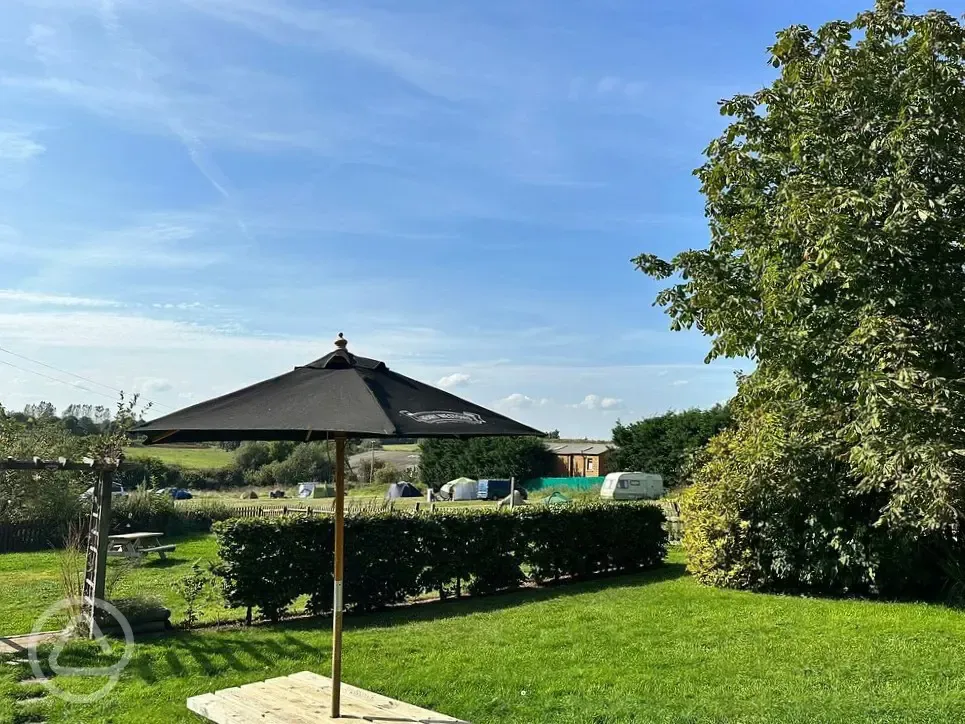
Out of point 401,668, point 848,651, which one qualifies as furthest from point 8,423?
point 848,651

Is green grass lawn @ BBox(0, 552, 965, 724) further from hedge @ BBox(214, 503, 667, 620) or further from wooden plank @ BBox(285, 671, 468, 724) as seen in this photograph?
wooden plank @ BBox(285, 671, 468, 724)

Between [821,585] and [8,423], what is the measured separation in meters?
18.5

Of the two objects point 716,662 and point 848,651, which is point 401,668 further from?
point 848,651

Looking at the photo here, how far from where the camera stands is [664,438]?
3616 cm

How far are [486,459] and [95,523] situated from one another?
3692 centimetres

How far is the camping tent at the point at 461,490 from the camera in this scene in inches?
1638

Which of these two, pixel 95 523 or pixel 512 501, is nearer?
pixel 95 523

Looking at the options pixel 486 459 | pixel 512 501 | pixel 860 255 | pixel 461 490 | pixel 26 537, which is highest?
pixel 860 255

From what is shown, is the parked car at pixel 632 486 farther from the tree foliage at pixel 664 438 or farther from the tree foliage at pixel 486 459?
the tree foliage at pixel 486 459

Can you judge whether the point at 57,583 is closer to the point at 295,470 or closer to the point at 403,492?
the point at 403,492

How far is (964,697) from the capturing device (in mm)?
5887

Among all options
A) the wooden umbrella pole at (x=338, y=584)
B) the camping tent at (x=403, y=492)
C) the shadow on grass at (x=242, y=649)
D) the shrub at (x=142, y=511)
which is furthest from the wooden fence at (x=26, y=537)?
the camping tent at (x=403, y=492)

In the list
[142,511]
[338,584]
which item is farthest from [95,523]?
[142,511]

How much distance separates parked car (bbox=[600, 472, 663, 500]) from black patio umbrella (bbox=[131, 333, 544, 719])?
28026 mm
